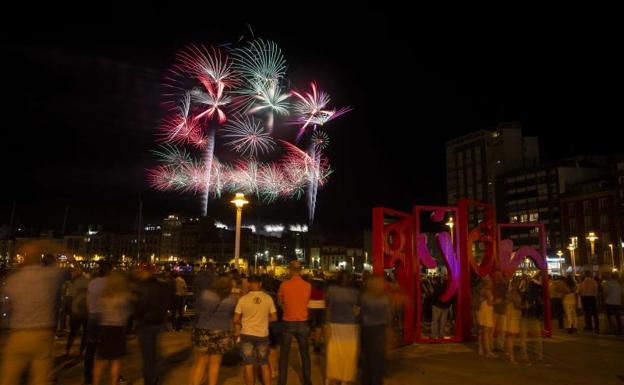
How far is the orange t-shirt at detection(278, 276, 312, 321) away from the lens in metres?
8.32

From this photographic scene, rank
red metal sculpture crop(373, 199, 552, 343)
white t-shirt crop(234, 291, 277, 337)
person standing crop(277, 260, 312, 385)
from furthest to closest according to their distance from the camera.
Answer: red metal sculpture crop(373, 199, 552, 343)
person standing crop(277, 260, 312, 385)
white t-shirt crop(234, 291, 277, 337)

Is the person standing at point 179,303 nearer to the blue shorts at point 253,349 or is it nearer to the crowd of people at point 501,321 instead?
the blue shorts at point 253,349

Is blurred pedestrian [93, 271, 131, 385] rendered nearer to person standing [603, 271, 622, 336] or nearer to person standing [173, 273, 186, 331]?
person standing [173, 273, 186, 331]

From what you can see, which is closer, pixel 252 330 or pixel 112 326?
pixel 112 326

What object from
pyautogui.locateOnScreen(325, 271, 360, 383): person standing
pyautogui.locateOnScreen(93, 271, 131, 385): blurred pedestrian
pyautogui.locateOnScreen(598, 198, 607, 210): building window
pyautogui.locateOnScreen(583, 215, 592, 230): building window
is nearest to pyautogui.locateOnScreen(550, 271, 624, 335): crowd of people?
pyautogui.locateOnScreen(325, 271, 360, 383): person standing

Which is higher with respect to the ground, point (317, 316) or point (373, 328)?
point (373, 328)

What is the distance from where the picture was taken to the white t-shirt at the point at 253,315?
763 cm

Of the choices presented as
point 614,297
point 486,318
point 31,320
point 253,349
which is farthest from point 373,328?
point 614,297

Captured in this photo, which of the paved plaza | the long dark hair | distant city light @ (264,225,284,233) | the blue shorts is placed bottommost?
the paved plaza

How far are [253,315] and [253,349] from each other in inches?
20.0

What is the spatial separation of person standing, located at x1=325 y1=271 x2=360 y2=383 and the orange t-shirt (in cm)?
39

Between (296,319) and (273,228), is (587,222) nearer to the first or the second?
(296,319)

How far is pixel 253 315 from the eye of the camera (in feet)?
25.0

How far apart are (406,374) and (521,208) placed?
90347mm
